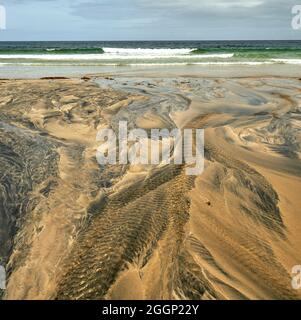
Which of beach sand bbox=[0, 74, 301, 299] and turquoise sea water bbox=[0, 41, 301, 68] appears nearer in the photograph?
beach sand bbox=[0, 74, 301, 299]

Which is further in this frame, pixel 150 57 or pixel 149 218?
pixel 150 57

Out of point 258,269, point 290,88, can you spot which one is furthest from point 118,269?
point 290,88

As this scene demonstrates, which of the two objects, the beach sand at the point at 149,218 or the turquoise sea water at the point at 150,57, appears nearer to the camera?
the beach sand at the point at 149,218

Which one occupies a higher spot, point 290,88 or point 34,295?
point 290,88

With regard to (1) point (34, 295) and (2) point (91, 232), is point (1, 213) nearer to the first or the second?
(2) point (91, 232)

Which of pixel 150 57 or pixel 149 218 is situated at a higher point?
pixel 150 57

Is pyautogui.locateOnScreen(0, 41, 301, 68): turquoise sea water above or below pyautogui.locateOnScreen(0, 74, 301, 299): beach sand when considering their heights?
above
